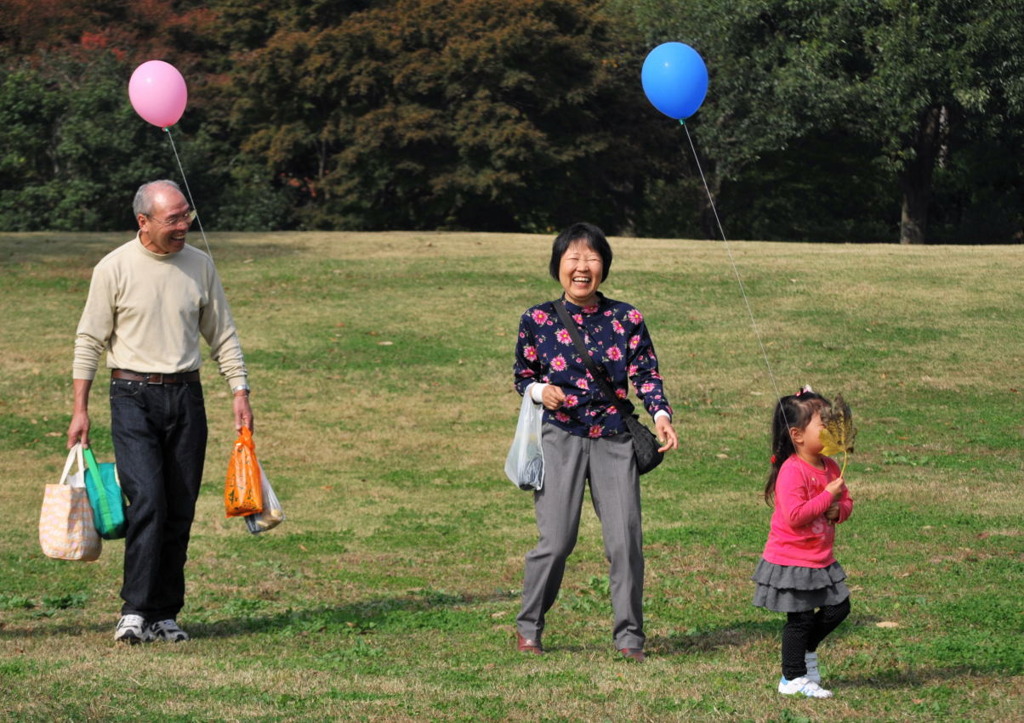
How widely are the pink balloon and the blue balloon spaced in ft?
17.1

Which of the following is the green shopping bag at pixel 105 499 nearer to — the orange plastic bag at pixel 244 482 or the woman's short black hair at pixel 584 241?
the orange plastic bag at pixel 244 482

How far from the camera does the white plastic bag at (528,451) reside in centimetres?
609

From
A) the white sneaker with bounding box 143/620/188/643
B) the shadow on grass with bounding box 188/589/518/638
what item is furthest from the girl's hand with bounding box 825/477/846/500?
the white sneaker with bounding box 143/620/188/643

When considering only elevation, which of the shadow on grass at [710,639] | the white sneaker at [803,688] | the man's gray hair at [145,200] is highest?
the man's gray hair at [145,200]

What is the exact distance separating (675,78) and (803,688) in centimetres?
553

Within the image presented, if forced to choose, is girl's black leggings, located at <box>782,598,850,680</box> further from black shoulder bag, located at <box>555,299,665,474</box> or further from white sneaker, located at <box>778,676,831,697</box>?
black shoulder bag, located at <box>555,299,665,474</box>

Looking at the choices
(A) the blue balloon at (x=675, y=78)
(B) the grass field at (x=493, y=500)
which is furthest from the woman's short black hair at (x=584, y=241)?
(A) the blue balloon at (x=675, y=78)

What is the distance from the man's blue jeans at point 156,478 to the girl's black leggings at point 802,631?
9.27 feet

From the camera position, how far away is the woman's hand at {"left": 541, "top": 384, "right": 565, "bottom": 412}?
596 centimetres

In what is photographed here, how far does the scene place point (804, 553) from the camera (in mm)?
5406

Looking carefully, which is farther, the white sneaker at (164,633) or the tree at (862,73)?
the tree at (862,73)

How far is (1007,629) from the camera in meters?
6.71

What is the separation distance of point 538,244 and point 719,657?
62.4ft

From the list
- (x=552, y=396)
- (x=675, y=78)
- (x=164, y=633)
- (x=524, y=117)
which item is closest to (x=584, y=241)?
(x=552, y=396)
